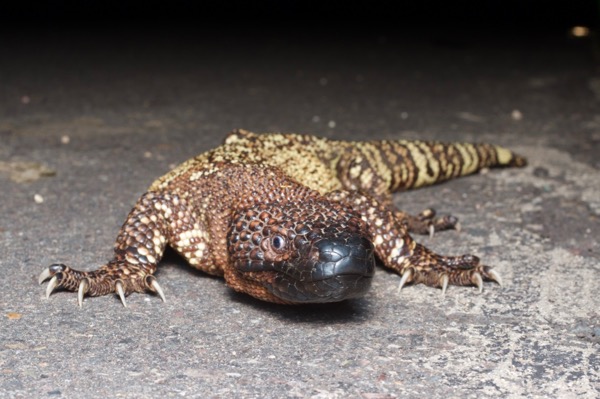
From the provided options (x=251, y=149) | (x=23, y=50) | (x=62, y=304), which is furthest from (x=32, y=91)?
(x=62, y=304)

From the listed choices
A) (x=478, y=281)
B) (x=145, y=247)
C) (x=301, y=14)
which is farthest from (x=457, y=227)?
(x=301, y=14)

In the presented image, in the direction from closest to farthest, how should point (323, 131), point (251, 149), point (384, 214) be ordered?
point (384, 214) → point (251, 149) → point (323, 131)

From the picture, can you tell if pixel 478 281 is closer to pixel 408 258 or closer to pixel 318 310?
pixel 408 258

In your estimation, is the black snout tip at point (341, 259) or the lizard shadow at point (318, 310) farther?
the lizard shadow at point (318, 310)

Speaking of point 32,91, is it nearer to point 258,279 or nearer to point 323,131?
point 323,131

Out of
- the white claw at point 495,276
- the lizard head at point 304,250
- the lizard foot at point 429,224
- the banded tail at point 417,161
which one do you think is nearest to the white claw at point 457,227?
the lizard foot at point 429,224

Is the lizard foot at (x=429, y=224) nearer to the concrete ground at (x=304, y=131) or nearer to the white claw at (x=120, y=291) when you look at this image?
the concrete ground at (x=304, y=131)

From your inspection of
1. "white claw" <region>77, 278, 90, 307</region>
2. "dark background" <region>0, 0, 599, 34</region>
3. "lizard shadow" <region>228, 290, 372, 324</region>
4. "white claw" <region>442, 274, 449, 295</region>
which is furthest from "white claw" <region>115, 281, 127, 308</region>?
"dark background" <region>0, 0, 599, 34</region>
